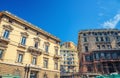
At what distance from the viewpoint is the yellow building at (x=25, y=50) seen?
21969 mm

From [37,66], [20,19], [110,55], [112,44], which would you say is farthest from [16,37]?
[112,44]

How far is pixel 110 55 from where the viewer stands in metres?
39.8

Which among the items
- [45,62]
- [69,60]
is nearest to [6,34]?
[45,62]

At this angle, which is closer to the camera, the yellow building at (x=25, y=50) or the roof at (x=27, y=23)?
the yellow building at (x=25, y=50)

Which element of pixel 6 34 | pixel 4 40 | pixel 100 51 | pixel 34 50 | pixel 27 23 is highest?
pixel 27 23

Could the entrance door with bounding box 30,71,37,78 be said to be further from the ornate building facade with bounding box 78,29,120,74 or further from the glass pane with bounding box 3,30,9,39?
the ornate building facade with bounding box 78,29,120,74

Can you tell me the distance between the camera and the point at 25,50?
25359 mm

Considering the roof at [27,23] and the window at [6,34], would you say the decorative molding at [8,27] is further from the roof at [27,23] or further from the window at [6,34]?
the roof at [27,23]

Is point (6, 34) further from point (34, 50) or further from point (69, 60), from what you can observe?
point (69, 60)

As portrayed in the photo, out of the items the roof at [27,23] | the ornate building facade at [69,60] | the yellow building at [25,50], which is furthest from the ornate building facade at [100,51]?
the ornate building facade at [69,60]

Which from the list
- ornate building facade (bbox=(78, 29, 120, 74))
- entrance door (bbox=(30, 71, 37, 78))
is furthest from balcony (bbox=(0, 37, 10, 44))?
ornate building facade (bbox=(78, 29, 120, 74))

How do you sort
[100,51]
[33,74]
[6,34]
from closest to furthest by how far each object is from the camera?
1. [6,34]
2. [33,74]
3. [100,51]

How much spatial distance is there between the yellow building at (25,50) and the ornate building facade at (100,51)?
519 inches

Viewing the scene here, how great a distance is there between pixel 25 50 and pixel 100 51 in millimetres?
26275
